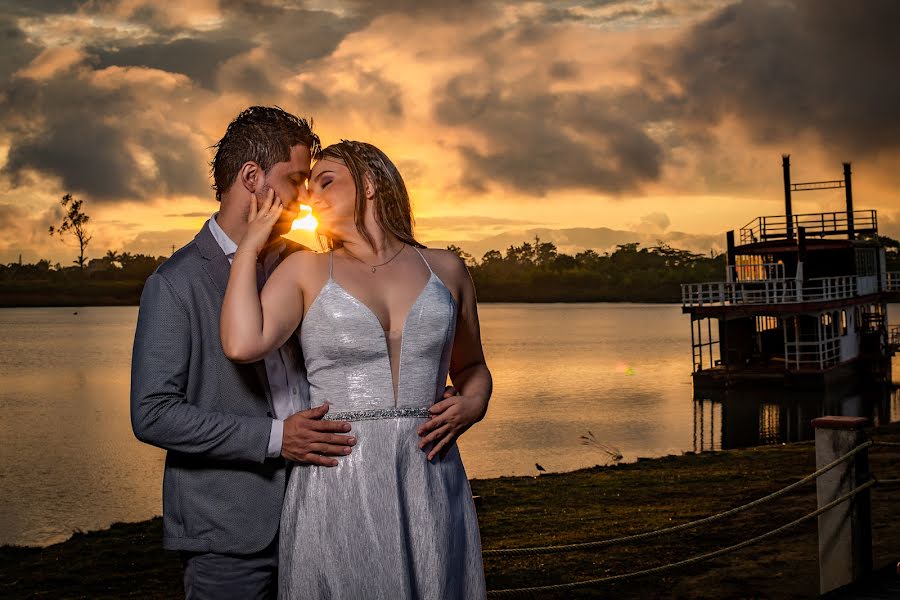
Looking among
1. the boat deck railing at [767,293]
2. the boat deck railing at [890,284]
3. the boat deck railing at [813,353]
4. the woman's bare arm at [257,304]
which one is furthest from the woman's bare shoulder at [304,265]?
the boat deck railing at [890,284]

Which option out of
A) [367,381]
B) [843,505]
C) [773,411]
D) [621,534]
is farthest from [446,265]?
[773,411]

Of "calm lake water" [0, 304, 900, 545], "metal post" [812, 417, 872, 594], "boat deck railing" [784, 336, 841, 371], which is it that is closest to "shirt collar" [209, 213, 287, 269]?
"metal post" [812, 417, 872, 594]

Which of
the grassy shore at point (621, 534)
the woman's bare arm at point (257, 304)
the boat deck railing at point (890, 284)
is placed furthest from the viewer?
the boat deck railing at point (890, 284)

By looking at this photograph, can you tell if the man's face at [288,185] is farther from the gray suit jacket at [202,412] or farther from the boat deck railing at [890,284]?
the boat deck railing at [890,284]

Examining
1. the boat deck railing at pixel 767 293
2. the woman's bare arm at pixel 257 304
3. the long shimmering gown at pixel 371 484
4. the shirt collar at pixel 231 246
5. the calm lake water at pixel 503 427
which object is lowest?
the calm lake water at pixel 503 427

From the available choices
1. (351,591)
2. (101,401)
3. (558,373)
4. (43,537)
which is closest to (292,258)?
(351,591)

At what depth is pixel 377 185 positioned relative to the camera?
2615 mm

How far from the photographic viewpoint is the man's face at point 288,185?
8.78 feet

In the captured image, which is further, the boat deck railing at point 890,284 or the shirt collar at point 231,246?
the boat deck railing at point 890,284

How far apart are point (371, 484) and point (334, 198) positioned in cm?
84

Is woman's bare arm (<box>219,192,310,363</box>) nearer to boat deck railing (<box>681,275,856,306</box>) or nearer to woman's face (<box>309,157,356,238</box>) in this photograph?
woman's face (<box>309,157,356,238</box>)

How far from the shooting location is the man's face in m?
2.68

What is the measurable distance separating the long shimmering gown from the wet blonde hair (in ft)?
0.65

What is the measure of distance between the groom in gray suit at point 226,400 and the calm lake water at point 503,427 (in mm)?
15364
